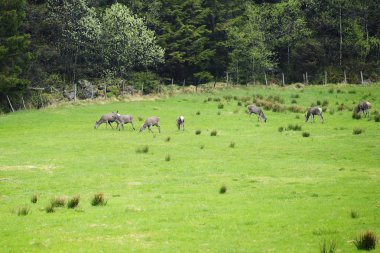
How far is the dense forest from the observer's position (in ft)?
246

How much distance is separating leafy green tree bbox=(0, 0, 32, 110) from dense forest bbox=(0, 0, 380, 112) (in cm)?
27

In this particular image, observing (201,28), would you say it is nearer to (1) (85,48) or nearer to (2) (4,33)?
(1) (85,48)

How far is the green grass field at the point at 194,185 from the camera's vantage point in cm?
1534

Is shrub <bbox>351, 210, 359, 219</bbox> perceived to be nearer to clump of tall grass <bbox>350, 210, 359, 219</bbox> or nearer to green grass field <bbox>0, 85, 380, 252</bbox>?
clump of tall grass <bbox>350, 210, 359, 219</bbox>

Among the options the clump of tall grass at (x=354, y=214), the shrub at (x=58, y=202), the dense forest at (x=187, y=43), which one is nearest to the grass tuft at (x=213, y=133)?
the shrub at (x=58, y=202)

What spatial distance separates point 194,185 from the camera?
23641 mm

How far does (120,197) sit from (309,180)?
27.9 ft

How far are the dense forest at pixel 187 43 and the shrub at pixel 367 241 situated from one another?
57846 mm

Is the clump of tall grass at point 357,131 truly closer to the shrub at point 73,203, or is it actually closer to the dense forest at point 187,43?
the shrub at point 73,203

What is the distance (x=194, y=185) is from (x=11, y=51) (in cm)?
4808

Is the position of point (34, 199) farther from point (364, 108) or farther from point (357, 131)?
point (364, 108)

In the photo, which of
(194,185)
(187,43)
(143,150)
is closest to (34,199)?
(194,185)

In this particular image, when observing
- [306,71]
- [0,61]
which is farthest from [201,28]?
[0,61]

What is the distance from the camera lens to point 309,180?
2384 cm
